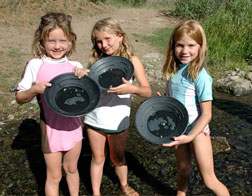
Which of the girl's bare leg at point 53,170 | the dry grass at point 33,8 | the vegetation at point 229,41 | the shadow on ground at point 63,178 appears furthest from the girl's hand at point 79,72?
the dry grass at point 33,8

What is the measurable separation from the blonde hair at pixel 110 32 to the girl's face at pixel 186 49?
0.42 metres

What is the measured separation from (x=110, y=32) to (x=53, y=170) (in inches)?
46.7

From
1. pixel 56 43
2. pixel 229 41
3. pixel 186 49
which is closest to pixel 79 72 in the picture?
pixel 56 43

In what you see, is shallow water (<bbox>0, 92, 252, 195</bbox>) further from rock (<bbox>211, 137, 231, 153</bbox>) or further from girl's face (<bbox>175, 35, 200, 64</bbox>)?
girl's face (<bbox>175, 35, 200, 64</bbox>)

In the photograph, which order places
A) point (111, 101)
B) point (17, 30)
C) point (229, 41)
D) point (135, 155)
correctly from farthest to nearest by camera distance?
point (17, 30)
point (229, 41)
point (135, 155)
point (111, 101)

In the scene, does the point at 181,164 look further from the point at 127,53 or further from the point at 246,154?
the point at 246,154

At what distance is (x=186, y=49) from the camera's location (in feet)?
8.13

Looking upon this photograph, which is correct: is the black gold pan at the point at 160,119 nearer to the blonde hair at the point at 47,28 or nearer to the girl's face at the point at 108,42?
the girl's face at the point at 108,42

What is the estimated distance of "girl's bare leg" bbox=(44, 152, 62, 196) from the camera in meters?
2.46

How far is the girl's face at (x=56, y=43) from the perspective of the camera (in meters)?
2.40

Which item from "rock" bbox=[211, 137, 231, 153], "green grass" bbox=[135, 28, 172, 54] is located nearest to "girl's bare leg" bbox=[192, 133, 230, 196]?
"rock" bbox=[211, 137, 231, 153]

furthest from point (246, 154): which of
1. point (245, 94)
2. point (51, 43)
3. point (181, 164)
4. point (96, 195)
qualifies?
point (51, 43)

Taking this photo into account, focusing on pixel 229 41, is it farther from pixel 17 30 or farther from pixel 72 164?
pixel 72 164

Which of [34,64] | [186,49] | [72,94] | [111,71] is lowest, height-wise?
[72,94]
